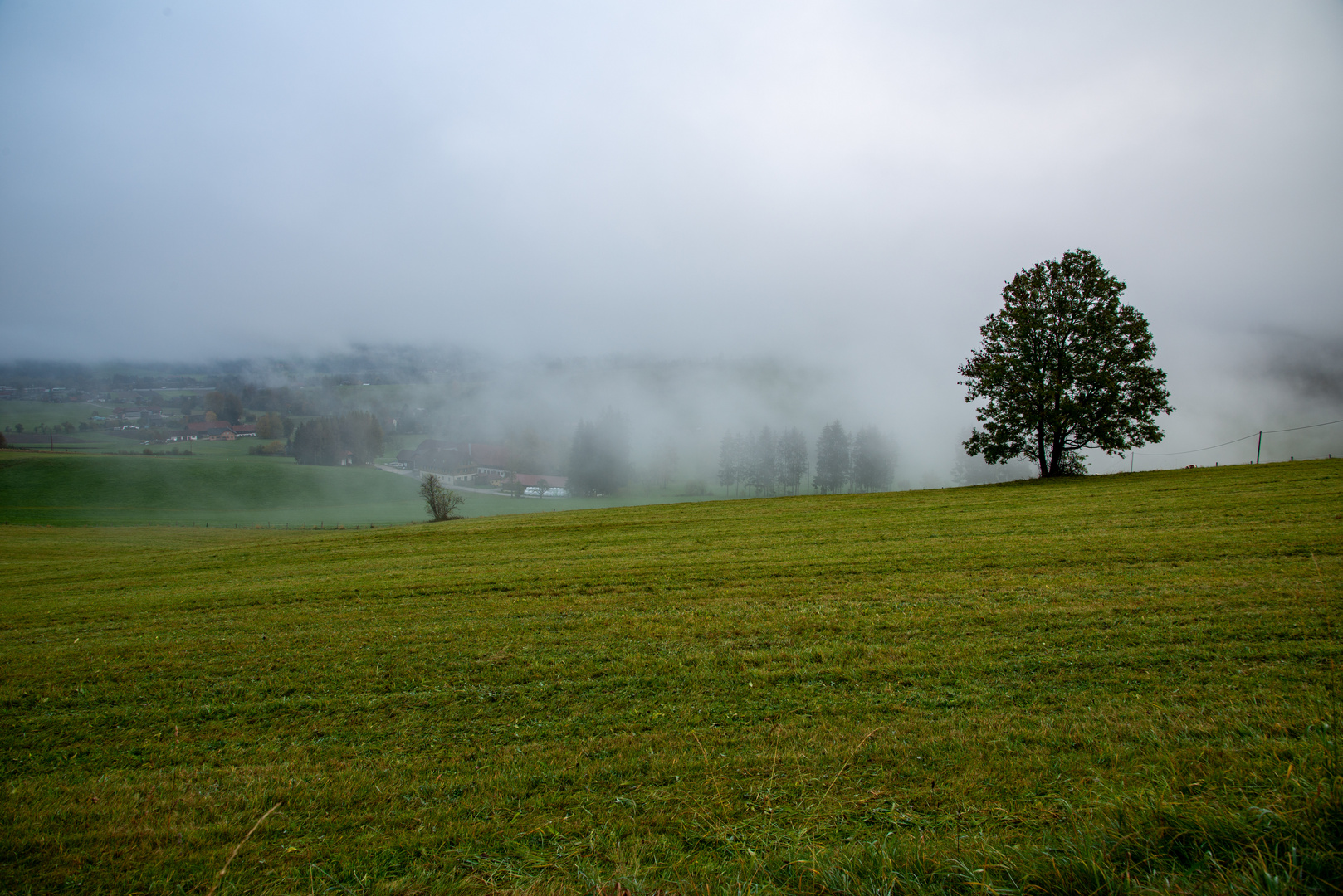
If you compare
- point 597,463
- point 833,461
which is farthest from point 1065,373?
point 597,463

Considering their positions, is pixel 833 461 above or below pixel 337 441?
above

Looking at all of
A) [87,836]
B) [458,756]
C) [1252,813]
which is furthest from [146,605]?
[1252,813]

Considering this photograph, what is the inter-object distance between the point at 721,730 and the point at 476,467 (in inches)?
5013

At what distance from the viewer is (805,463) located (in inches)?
4392

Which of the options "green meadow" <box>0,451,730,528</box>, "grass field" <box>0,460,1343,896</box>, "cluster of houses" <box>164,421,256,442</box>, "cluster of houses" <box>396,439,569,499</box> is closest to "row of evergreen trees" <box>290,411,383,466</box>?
"green meadow" <box>0,451,730,528</box>

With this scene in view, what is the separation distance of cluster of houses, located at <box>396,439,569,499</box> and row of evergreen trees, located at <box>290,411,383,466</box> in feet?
26.5

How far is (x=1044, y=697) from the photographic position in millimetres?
6211

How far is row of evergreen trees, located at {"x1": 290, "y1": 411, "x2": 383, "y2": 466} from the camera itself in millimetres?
117125

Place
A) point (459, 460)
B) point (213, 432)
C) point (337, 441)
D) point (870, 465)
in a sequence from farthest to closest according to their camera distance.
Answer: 1. point (213, 432)
2. point (459, 460)
3. point (337, 441)
4. point (870, 465)

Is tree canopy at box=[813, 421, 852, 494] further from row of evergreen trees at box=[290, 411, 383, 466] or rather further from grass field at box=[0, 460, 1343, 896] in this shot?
row of evergreen trees at box=[290, 411, 383, 466]

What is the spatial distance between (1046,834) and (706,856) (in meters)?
2.04

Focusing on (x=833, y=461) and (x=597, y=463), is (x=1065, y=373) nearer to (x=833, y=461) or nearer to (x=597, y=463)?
(x=833, y=461)

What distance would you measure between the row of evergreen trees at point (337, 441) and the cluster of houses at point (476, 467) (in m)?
8.08

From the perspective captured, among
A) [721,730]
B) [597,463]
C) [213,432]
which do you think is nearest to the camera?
[721,730]
